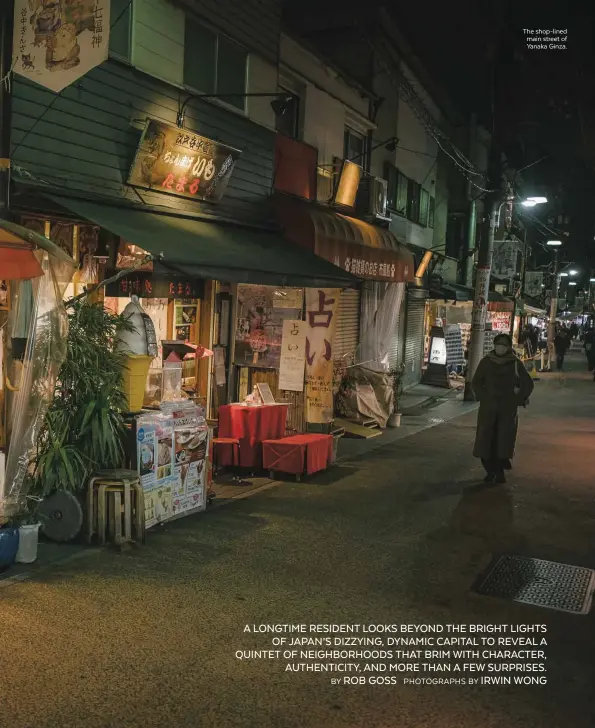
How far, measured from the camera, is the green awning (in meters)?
9.05

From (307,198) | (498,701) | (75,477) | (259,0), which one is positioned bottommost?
(498,701)

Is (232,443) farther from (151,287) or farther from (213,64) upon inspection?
(213,64)

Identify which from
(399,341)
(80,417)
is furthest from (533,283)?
(80,417)

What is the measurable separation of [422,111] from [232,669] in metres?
20.9

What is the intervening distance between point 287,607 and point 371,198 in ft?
43.6

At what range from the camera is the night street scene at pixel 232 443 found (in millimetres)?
5066

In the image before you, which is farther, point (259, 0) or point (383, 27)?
point (383, 27)

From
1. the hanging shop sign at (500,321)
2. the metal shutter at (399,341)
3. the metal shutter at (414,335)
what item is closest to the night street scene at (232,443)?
the metal shutter at (399,341)

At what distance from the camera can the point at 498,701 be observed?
4789 mm

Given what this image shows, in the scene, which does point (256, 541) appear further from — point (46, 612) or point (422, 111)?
point (422, 111)

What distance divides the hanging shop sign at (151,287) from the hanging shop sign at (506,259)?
67.5 ft

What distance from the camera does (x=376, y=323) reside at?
1555 centimetres

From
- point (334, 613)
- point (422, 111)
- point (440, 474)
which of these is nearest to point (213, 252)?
point (440, 474)

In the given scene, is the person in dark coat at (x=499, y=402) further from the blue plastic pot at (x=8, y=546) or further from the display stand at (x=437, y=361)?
the display stand at (x=437, y=361)
